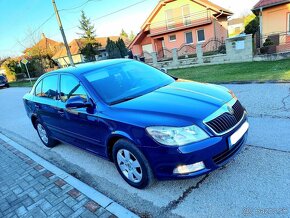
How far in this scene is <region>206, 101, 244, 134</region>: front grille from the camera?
107 inches

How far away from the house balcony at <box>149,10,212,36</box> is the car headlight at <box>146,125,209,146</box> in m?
23.1

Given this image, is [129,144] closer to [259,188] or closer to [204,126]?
[204,126]

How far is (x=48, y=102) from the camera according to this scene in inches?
181

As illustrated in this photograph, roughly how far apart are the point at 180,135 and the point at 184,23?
24.5 metres

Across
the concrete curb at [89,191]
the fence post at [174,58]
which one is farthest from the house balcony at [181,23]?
the concrete curb at [89,191]

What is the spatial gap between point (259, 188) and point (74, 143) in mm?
3068

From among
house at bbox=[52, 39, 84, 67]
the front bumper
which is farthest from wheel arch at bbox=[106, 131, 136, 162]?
house at bbox=[52, 39, 84, 67]

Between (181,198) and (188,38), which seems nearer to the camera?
(181,198)

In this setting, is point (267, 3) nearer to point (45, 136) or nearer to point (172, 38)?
point (172, 38)

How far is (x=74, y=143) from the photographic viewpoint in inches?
168

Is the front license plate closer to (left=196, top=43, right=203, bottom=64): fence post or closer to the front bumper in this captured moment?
the front bumper

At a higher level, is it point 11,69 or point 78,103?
point 11,69

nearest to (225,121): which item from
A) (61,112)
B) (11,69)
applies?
(61,112)

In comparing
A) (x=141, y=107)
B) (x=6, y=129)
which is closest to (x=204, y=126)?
(x=141, y=107)
